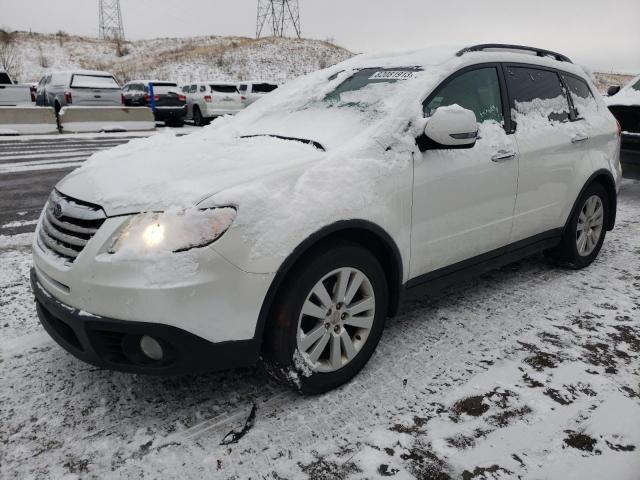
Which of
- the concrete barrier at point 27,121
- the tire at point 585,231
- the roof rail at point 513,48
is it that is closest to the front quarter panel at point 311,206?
the roof rail at point 513,48

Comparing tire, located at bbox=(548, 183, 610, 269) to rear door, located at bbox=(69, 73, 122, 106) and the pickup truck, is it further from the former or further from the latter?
the pickup truck

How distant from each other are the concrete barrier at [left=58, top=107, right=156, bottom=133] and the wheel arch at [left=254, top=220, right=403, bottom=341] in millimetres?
14103

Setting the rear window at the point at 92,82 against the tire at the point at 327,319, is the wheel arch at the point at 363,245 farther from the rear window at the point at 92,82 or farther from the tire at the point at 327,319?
the rear window at the point at 92,82

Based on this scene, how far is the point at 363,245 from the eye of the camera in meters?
2.61

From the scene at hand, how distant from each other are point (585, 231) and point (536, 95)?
1.29 metres

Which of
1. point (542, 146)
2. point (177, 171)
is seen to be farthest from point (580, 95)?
point (177, 171)

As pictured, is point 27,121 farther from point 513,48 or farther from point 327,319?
point 327,319

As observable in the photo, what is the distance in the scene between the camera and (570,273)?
168 inches

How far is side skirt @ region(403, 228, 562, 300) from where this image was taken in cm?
293

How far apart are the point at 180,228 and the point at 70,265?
0.54 meters

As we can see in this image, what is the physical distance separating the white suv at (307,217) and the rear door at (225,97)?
15.6 metres

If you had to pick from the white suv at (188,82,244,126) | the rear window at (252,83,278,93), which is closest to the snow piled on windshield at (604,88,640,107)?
the white suv at (188,82,244,126)

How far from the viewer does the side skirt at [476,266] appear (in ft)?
9.62

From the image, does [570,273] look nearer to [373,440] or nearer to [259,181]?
[373,440]
